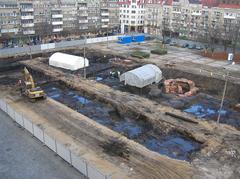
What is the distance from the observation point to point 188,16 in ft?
282

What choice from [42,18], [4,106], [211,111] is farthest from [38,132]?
[42,18]

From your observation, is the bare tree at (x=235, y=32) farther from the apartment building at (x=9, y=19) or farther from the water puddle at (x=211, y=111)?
the apartment building at (x=9, y=19)

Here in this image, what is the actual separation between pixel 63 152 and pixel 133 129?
9.25 metres

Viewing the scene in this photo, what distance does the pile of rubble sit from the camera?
41156 mm

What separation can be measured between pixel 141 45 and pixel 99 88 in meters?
36.6

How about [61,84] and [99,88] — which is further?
[61,84]

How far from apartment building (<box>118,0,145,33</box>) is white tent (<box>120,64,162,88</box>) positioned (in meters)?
55.6

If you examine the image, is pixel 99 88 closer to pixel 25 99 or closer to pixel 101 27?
pixel 25 99

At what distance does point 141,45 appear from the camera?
246 feet

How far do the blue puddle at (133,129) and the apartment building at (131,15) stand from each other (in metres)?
63.5

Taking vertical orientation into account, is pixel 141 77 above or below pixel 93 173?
above

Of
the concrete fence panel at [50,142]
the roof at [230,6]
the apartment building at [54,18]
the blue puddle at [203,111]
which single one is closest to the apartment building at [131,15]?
the apartment building at [54,18]

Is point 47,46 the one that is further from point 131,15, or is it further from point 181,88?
point 131,15

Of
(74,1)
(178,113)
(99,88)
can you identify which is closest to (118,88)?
(99,88)
